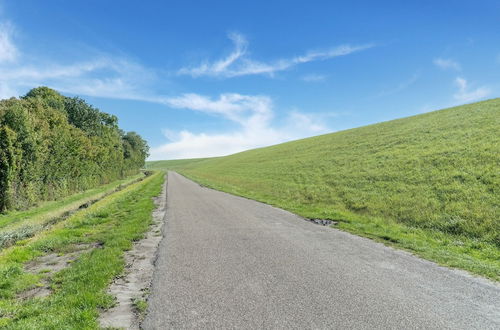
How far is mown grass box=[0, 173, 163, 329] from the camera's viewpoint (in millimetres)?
5090

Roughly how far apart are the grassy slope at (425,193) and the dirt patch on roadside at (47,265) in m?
10.6

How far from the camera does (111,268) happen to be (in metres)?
7.59

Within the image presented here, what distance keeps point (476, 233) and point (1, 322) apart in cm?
1465

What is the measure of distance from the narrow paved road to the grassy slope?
1.78 m

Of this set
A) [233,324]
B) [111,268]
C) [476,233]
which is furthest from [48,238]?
[476,233]

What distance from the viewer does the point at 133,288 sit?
6.56m

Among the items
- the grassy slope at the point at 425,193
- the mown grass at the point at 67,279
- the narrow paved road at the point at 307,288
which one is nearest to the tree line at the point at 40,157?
the mown grass at the point at 67,279

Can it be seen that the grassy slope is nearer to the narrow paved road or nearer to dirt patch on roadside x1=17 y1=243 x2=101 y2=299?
the narrow paved road

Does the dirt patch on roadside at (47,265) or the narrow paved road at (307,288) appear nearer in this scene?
the narrow paved road at (307,288)

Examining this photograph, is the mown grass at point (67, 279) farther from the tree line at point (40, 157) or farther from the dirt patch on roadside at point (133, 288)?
the tree line at point (40, 157)

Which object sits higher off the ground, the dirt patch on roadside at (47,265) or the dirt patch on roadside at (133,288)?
the dirt patch on roadside at (133,288)

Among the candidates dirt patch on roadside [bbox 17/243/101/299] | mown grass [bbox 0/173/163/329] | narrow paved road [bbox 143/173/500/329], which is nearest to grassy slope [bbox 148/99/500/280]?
narrow paved road [bbox 143/173/500/329]

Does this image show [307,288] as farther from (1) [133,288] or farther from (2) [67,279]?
(2) [67,279]

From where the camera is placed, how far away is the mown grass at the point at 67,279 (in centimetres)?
509
